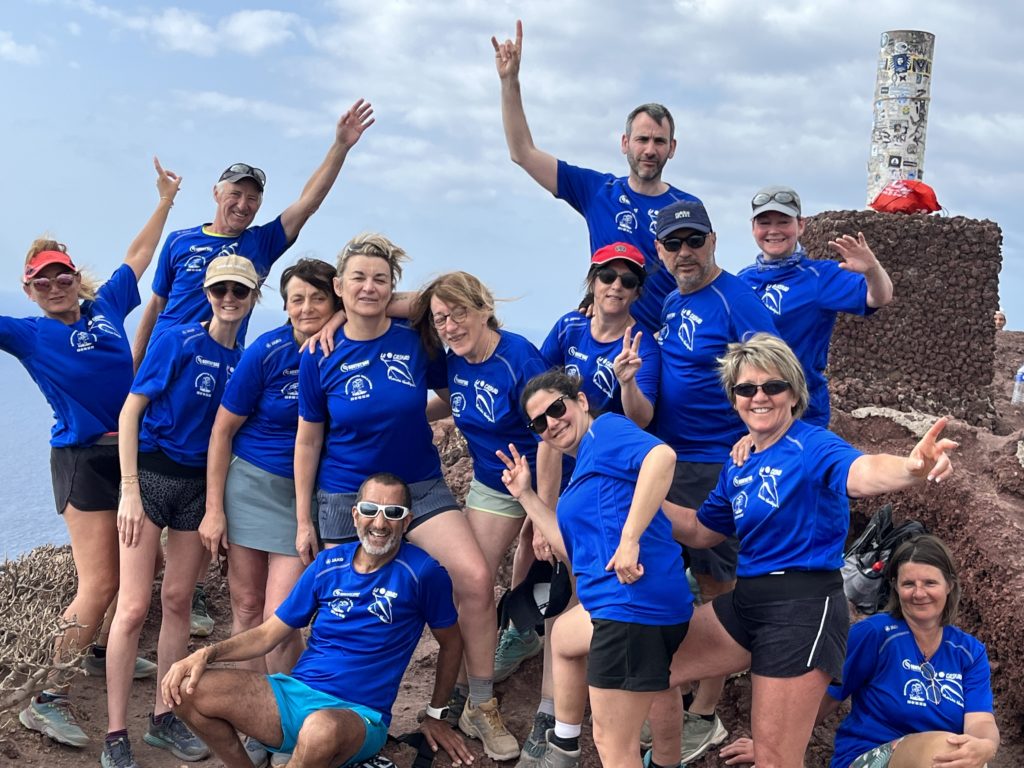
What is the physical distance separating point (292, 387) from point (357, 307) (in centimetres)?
61

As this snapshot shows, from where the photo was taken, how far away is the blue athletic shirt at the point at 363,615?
4.93 m

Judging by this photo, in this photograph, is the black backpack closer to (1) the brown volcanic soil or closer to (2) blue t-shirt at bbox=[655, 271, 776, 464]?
(1) the brown volcanic soil

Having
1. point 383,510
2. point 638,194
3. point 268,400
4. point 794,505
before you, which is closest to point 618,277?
point 638,194

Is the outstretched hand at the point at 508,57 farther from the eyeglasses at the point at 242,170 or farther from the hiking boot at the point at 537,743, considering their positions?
the hiking boot at the point at 537,743

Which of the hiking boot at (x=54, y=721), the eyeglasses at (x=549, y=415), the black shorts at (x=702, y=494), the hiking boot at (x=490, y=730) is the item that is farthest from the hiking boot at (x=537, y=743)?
the hiking boot at (x=54, y=721)

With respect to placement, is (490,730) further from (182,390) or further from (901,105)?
(901,105)

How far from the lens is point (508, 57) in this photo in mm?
6109

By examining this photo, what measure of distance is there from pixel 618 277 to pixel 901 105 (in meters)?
8.17

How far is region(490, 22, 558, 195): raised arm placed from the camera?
6016 mm

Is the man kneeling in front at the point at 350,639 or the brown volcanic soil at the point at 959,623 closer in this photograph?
the man kneeling in front at the point at 350,639

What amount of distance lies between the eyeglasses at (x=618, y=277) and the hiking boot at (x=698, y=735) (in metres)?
2.36

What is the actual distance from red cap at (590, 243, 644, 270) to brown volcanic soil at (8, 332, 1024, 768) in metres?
2.66

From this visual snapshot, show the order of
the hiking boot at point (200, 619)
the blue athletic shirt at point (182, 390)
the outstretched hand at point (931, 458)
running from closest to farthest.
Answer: the outstretched hand at point (931, 458)
the blue athletic shirt at point (182, 390)
the hiking boot at point (200, 619)

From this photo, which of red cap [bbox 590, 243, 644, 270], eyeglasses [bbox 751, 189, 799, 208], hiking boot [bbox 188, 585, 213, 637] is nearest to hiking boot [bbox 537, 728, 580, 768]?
red cap [bbox 590, 243, 644, 270]
